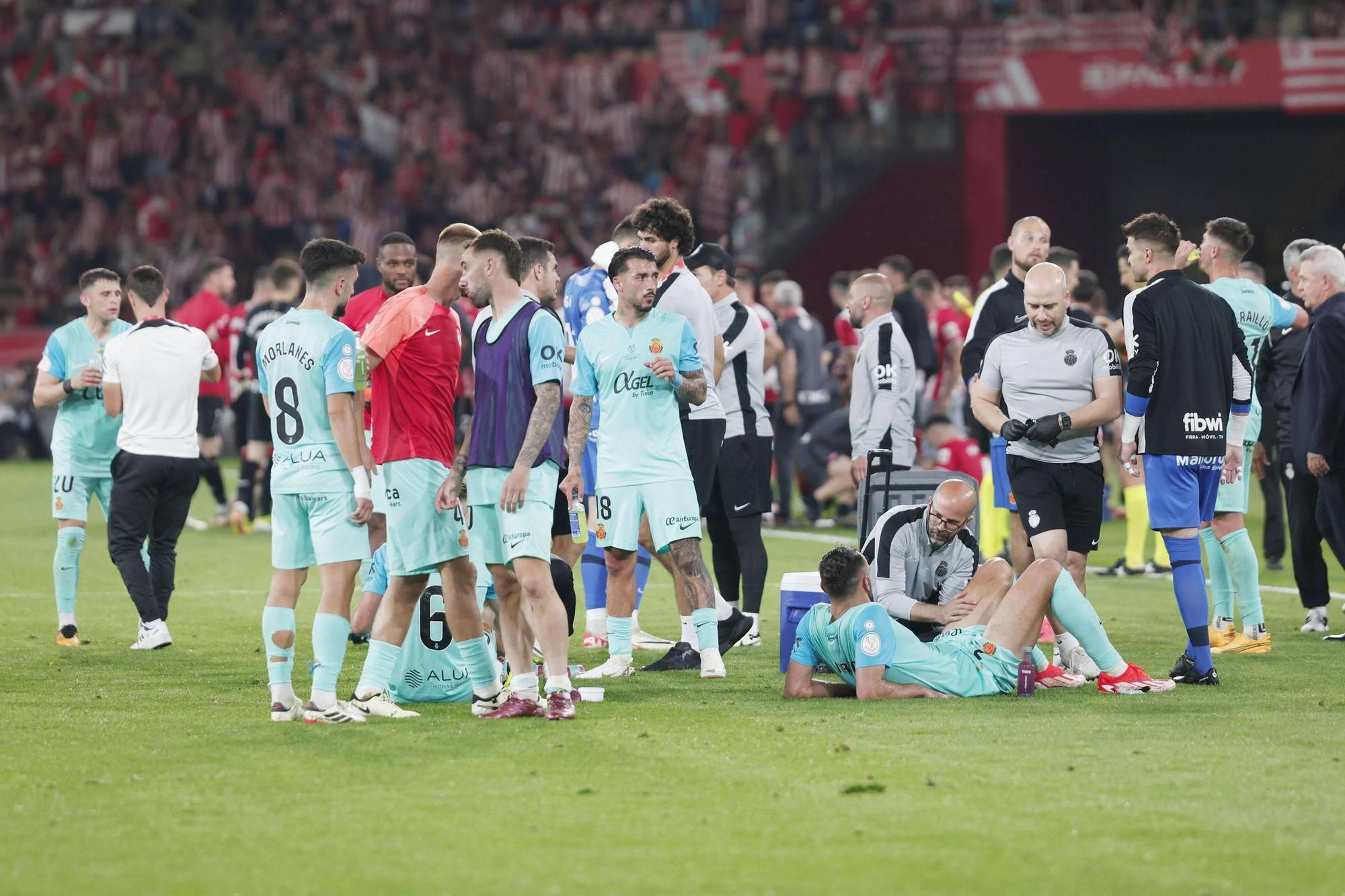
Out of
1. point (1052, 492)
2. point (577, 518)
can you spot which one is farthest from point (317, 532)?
point (1052, 492)

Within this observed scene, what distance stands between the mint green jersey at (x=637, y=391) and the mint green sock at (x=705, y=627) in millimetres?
712

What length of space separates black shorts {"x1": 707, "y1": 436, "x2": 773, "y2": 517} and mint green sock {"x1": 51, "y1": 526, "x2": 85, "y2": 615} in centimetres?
386

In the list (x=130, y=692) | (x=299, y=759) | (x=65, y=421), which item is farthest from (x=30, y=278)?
(x=299, y=759)

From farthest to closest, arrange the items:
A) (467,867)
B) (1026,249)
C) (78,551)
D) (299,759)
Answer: (78,551)
(1026,249)
(299,759)
(467,867)

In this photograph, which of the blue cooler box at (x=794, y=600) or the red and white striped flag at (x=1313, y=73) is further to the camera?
the red and white striped flag at (x=1313, y=73)

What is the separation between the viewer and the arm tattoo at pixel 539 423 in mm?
7570

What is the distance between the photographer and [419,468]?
7773mm

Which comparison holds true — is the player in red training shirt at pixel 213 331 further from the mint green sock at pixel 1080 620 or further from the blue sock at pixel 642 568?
the mint green sock at pixel 1080 620

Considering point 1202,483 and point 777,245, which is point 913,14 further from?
point 1202,483

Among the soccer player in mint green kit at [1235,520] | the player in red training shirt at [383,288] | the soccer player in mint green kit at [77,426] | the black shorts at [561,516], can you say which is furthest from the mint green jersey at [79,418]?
the soccer player in mint green kit at [1235,520]

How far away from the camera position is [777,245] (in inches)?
1086

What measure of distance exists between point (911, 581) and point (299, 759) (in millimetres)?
3436

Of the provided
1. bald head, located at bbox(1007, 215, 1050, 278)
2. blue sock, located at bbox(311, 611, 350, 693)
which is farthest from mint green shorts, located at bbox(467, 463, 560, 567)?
bald head, located at bbox(1007, 215, 1050, 278)

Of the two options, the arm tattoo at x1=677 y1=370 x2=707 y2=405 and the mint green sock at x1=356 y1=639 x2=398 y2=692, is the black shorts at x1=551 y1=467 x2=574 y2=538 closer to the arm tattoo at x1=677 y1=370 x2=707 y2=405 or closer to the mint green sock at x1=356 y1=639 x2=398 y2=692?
the arm tattoo at x1=677 y1=370 x2=707 y2=405
